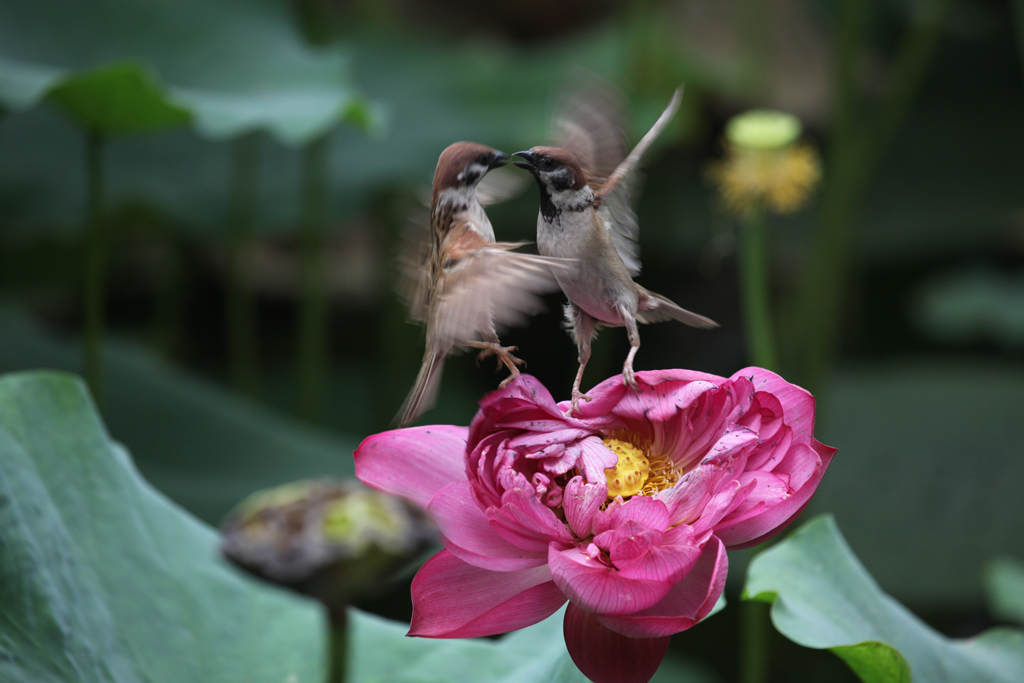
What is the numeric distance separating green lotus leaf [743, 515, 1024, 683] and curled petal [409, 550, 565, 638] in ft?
0.65

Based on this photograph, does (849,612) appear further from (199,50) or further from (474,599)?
(199,50)

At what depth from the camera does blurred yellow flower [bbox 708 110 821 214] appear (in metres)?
0.83

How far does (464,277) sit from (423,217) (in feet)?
0.37

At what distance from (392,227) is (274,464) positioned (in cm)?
73

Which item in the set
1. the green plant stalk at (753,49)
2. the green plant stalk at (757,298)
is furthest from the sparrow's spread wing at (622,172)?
the green plant stalk at (753,49)

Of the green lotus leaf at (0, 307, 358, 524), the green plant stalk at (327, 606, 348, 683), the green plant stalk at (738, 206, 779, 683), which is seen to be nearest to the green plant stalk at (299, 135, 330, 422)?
the green lotus leaf at (0, 307, 358, 524)

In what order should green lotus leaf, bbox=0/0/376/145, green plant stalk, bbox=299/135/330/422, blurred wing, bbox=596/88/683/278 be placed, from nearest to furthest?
1. blurred wing, bbox=596/88/683/278
2. green lotus leaf, bbox=0/0/376/145
3. green plant stalk, bbox=299/135/330/422

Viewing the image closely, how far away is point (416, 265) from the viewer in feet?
1.39

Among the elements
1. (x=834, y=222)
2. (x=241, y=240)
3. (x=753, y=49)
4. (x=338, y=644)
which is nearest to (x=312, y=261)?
(x=241, y=240)

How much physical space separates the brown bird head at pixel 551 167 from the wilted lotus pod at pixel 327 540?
27 centimetres

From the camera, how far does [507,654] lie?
607 millimetres

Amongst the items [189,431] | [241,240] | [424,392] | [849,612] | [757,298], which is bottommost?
[189,431]

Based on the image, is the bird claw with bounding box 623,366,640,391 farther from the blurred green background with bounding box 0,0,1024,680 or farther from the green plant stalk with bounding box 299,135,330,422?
the green plant stalk with bounding box 299,135,330,422

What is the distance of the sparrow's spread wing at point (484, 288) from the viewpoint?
1.04 feet
